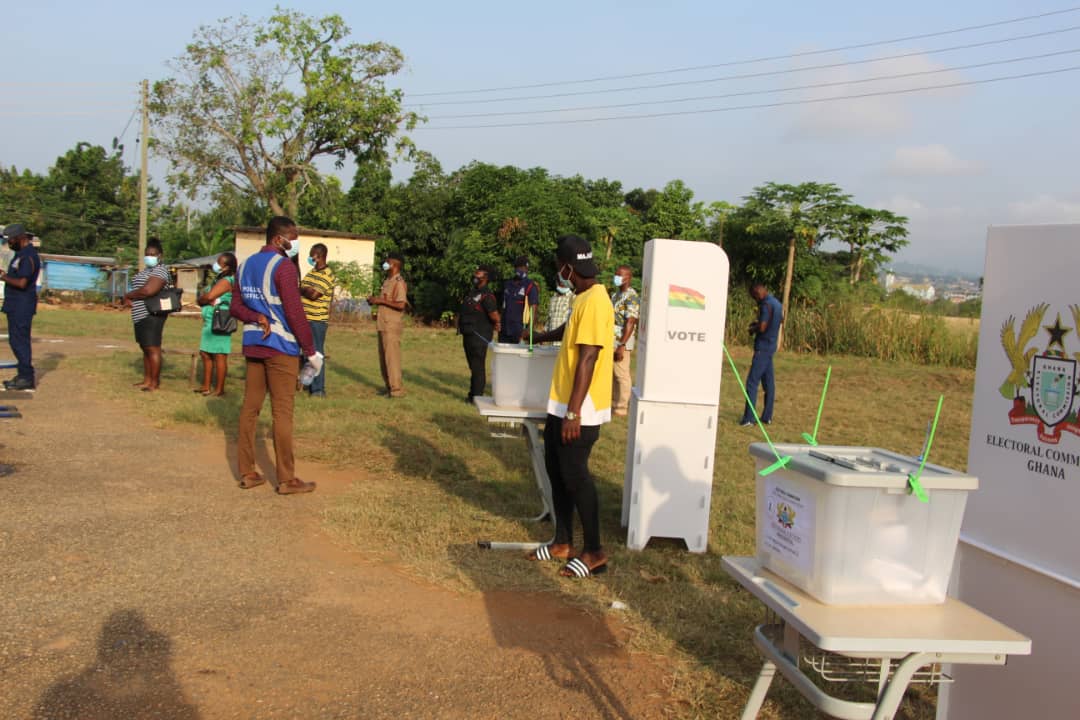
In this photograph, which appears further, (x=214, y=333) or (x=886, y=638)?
(x=214, y=333)

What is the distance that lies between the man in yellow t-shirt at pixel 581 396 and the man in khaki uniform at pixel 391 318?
5941 mm

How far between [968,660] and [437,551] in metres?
3.77

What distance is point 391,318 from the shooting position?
11.4m

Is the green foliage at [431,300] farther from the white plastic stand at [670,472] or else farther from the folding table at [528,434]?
the white plastic stand at [670,472]

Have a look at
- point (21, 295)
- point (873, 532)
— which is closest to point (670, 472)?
point (873, 532)

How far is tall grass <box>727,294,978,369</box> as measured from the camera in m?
21.8

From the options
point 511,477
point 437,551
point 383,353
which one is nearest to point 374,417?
point 383,353

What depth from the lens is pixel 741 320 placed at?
77.7 ft

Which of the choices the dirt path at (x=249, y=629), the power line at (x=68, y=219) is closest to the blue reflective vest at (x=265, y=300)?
the dirt path at (x=249, y=629)

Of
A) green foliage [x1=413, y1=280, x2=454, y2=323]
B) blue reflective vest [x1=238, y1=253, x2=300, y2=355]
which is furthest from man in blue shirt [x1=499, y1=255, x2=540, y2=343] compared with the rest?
green foliage [x1=413, y1=280, x2=454, y2=323]

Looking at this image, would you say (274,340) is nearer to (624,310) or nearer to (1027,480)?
(624,310)

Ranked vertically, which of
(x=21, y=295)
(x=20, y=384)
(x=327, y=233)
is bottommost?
(x=20, y=384)

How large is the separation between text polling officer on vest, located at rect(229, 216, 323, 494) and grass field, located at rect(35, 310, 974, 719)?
2.53ft

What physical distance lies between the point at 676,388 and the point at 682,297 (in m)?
0.61
